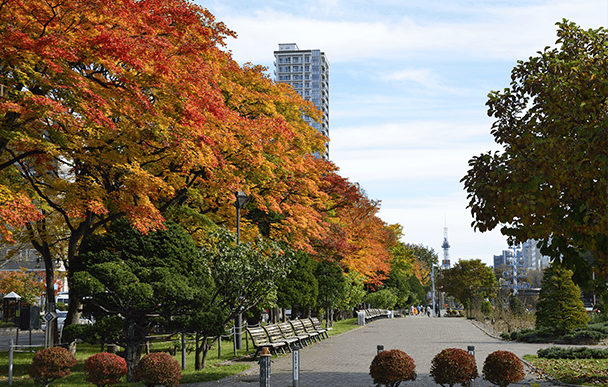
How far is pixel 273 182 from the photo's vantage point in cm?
2417

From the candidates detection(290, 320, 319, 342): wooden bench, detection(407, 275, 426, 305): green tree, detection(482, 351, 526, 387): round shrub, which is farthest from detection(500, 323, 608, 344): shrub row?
detection(407, 275, 426, 305): green tree

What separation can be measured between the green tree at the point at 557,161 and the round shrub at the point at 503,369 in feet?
8.37

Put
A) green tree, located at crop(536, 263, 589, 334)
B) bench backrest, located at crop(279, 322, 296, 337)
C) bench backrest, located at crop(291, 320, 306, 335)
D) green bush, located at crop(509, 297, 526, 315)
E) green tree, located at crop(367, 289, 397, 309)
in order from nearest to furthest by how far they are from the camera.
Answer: bench backrest, located at crop(279, 322, 296, 337) < bench backrest, located at crop(291, 320, 306, 335) < green tree, located at crop(536, 263, 589, 334) < green bush, located at crop(509, 297, 526, 315) < green tree, located at crop(367, 289, 397, 309)

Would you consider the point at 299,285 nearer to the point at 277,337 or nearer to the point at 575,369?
the point at 277,337

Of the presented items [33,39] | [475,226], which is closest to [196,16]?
[33,39]

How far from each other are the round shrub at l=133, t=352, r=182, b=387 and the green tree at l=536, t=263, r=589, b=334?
20.4 meters

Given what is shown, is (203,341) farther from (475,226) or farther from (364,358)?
(475,226)

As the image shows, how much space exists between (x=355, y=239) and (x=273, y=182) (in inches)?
874

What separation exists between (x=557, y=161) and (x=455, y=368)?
14.6ft

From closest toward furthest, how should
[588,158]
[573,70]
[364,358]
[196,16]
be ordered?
[588,158] → [573,70] → [196,16] → [364,358]

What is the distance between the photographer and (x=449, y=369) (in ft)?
39.0

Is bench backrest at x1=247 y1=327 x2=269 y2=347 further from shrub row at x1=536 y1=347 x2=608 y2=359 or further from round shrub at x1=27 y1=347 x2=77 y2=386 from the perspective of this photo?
shrub row at x1=536 y1=347 x2=608 y2=359

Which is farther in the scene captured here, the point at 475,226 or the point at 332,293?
the point at 332,293

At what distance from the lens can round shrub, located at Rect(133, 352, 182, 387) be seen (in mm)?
11992
